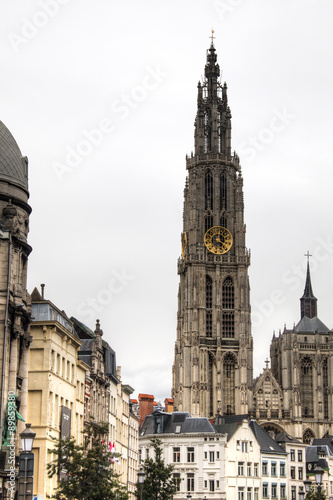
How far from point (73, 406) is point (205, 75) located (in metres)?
118

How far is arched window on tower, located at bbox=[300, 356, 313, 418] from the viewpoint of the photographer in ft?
517

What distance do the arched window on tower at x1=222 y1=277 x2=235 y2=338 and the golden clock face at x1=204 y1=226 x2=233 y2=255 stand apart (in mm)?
5086

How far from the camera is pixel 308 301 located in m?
174

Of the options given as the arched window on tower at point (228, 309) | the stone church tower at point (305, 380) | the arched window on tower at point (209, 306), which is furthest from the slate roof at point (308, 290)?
the arched window on tower at point (209, 306)

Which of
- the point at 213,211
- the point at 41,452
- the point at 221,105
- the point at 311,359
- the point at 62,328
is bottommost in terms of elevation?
the point at 41,452

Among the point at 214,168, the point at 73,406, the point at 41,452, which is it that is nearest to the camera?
the point at 41,452

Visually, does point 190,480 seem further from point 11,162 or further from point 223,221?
point 223,221

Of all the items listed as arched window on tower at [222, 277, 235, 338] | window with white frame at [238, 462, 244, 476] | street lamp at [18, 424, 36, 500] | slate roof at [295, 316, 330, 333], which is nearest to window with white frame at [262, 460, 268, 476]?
window with white frame at [238, 462, 244, 476]

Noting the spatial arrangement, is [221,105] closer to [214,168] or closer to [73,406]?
[214,168]

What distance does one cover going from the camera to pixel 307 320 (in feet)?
550

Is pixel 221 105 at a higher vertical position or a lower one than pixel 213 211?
higher

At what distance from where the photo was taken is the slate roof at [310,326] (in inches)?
6491

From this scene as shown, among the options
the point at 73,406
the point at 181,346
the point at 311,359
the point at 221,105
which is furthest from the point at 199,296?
the point at 73,406

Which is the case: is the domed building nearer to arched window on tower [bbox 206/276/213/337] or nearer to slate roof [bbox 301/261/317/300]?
arched window on tower [bbox 206/276/213/337]
